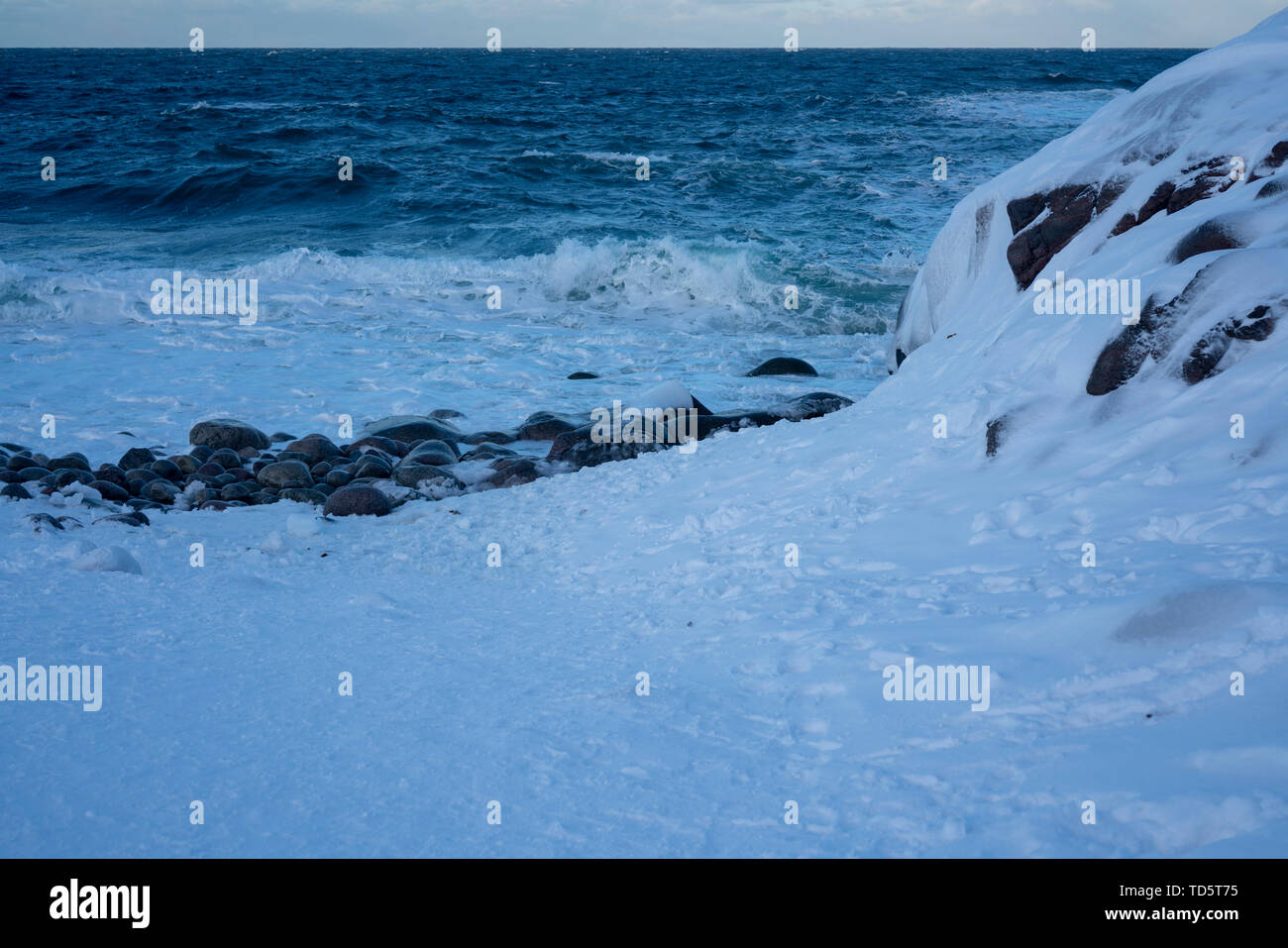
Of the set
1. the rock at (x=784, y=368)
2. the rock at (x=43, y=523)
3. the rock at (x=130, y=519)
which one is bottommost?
the rock at (x=130, y=519)

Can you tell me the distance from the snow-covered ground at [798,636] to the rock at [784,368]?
4696mm

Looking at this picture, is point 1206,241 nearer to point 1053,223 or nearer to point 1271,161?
point 1271,161

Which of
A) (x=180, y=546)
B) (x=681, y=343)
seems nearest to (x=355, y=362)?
(x=681, y=343)

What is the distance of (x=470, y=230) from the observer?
18.6 metres

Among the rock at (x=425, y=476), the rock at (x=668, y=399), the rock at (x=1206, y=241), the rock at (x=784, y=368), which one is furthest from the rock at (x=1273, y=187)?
the rock at (x=784, y=368)

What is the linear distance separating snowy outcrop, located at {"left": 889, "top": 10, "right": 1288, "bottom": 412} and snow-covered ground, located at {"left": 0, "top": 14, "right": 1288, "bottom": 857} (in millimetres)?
29

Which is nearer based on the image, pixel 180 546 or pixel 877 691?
pixel 877 691

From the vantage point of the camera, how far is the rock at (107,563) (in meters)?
4.68

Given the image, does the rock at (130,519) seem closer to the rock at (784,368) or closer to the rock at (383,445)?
the rock at (383,445)

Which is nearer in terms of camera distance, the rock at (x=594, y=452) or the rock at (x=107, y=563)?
the rock at (x=107, y=563)

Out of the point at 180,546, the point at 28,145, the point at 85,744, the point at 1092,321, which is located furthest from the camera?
the point at 28,145

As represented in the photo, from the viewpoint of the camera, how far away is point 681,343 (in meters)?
12.6
